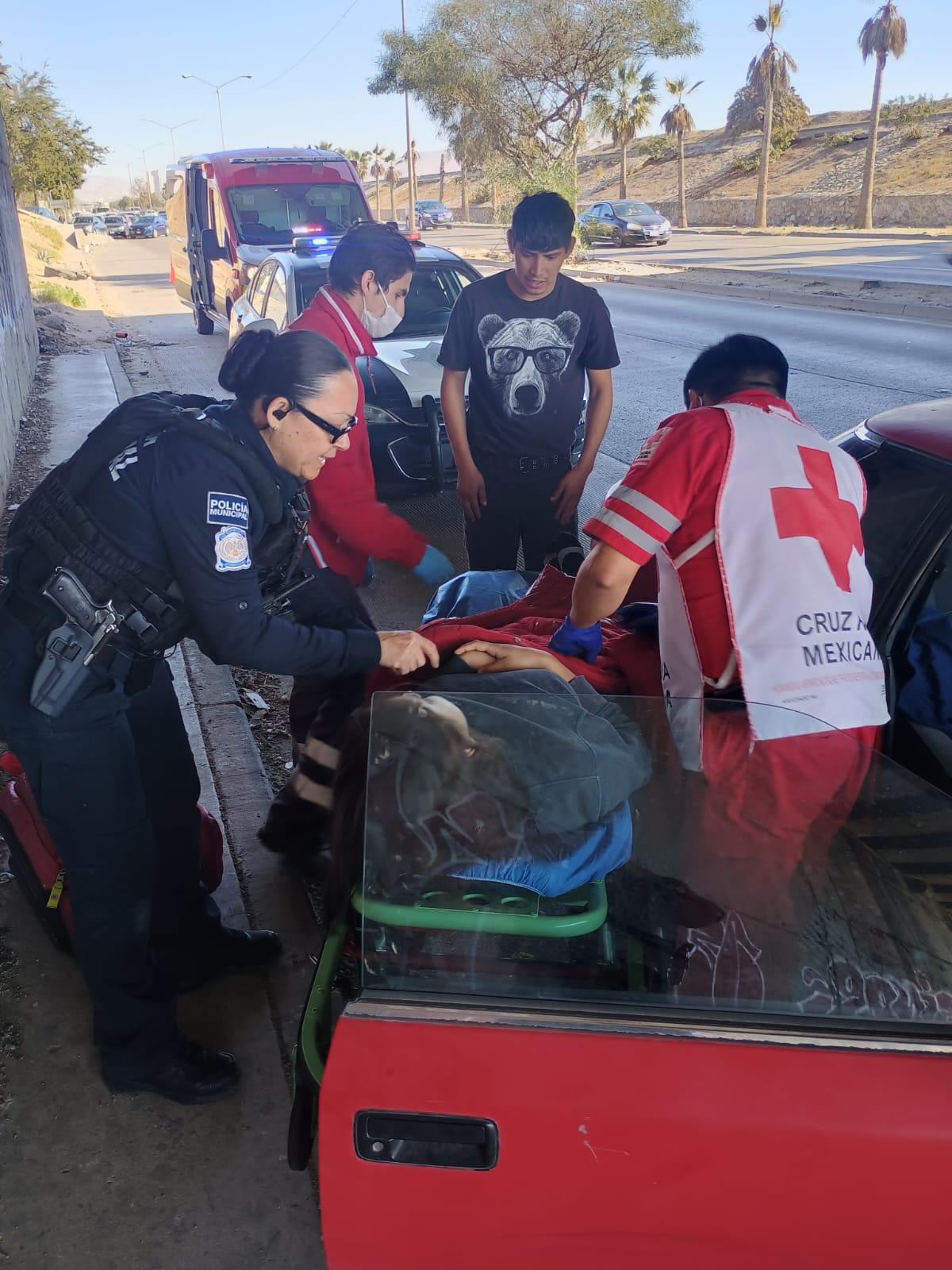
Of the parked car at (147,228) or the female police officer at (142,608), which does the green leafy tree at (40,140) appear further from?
the female police officer at (142,608)

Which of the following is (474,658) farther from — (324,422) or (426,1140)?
(426,1140)

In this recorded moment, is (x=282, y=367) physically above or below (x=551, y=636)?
above

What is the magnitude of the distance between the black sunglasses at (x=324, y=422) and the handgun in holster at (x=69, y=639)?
53cm

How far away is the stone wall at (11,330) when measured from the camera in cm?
744

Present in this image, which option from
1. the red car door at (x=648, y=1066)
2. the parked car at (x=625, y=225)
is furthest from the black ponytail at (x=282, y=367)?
the parked car at (x=625, y=225)

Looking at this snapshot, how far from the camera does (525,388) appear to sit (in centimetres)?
372

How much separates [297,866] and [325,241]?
698cm

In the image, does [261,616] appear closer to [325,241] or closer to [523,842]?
[523,842]

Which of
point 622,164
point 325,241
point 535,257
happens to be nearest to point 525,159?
point 622,164

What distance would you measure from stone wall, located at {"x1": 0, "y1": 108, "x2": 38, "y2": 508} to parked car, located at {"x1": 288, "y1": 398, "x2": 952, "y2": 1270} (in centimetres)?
618

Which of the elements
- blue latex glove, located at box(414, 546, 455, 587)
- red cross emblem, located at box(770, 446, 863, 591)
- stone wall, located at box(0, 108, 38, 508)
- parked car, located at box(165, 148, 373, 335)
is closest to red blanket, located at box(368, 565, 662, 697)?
blue latex glove, located at box(414, 546, 455, 587)

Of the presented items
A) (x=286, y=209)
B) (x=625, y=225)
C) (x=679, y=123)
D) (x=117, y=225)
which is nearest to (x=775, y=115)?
(x=679, y=123)

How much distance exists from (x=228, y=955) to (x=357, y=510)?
1.31 metres

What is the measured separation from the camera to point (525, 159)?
3275cm
